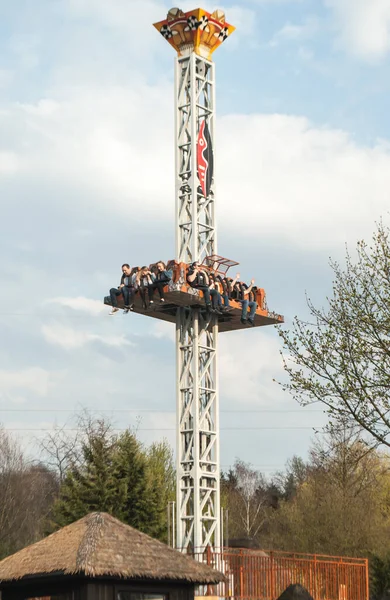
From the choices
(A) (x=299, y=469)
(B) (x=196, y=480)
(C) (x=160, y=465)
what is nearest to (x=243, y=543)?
(B) (x=196, y=480)

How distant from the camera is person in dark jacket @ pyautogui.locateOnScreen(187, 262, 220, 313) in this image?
3594 centimetres

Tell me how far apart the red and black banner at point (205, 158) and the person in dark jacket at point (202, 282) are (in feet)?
14.2

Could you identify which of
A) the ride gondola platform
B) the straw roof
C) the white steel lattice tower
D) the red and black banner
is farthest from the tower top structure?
the straw roof

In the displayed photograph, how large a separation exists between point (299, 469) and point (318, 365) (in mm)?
64891

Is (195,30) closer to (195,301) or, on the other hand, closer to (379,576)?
(195,301)

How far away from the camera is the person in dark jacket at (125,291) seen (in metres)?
36.6

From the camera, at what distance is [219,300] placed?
36.8 meters

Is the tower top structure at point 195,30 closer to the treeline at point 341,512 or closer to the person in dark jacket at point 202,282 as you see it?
the person in dark jacket at point 202,282

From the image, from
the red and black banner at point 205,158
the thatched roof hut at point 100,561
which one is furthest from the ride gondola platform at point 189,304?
the thatched roof hut at point 100,561

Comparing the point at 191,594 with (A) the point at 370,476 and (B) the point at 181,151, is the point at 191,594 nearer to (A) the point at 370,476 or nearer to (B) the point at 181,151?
(B) the point at 181,151

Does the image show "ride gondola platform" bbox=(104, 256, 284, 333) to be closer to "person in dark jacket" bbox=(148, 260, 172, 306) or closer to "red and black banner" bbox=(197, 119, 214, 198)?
"person in dark jacket" bbox=(148, 260, 172, 306)

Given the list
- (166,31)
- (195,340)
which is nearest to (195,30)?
(166,31)

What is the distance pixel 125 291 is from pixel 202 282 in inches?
105

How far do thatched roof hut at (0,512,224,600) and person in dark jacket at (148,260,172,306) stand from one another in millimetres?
11957
